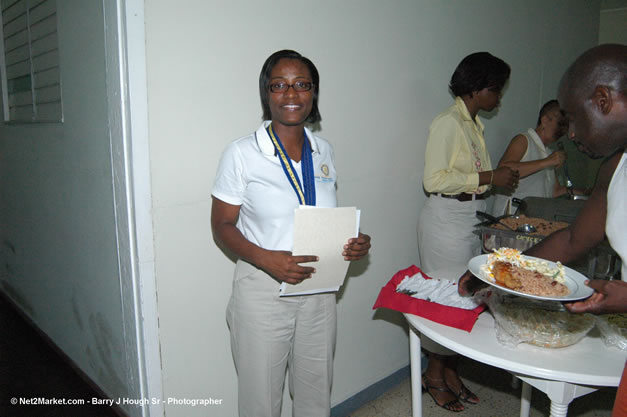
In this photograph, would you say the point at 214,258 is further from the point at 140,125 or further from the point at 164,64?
the point at 164,64

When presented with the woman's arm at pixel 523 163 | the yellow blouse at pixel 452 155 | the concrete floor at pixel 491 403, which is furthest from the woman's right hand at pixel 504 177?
the concrete floor at pixel 491 403

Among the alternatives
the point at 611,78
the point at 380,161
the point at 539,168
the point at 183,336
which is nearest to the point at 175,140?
the point at 183,336

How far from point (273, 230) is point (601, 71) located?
112 cm

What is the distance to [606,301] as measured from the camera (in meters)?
1.10

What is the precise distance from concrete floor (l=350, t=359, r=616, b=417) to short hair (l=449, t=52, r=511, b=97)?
1.86 meters

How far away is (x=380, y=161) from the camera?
2.54m

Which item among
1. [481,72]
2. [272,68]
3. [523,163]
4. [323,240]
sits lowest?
[323,240]

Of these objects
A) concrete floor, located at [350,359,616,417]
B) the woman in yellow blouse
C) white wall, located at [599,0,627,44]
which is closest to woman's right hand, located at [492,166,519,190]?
the woman in yellow blouse

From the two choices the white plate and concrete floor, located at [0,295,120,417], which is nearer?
the white plate

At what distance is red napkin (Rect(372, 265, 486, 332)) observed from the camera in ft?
4.78

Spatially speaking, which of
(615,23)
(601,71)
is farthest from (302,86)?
(615,23)

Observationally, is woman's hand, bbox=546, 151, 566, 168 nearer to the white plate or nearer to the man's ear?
the white plate

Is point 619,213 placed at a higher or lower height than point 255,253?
higher

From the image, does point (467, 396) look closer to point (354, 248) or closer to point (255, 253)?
point (354, 248)
